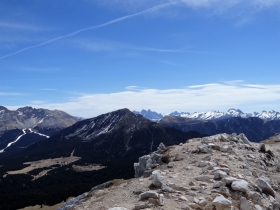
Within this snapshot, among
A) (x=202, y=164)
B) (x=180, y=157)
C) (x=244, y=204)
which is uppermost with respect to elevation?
(x=180, y=157)

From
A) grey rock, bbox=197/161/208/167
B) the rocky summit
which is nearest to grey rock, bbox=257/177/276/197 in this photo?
the rocky summit

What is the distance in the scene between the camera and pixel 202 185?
1739 cm

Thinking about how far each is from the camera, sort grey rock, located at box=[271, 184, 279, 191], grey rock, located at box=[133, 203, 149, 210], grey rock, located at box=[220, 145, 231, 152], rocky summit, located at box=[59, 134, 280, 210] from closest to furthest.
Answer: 1. grey rock, located at box=[133, 203, 149, 210]
2. rocky summit, located at box=[59, 134, 280, 210]
3. grey rock, located at box=[271, 184, 279, 191]
4. grey rock, located at box=[220, 145, 231, 152]

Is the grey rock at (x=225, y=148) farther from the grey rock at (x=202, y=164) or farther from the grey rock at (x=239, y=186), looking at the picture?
the grey rock at (x=239, y=186)

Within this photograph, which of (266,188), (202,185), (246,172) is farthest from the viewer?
(246,172)

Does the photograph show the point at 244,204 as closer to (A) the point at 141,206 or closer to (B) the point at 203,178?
(B) the point at 203,178

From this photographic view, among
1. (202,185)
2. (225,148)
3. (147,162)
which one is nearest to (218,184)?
(202,185)

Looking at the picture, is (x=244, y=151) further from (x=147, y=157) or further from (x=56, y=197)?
(x=56, y=197)

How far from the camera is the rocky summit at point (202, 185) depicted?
14836 mm

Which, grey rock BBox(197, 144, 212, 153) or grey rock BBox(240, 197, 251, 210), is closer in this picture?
grey rock BBox(240, 197, 251, 210)

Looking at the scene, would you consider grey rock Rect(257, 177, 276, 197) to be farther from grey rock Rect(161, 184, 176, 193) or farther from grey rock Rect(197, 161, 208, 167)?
grey rock Rect(161, 184, 176, 193)

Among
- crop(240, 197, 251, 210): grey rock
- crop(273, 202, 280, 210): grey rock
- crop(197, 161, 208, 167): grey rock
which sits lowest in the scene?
crop(273, 202, 280, 210): grey rock

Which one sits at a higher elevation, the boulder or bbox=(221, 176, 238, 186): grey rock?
bbox=(221, 176, 238, 186): grey rock

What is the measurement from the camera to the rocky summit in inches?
584
